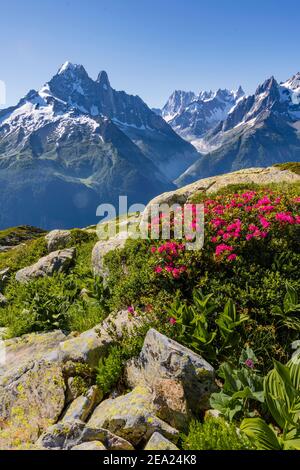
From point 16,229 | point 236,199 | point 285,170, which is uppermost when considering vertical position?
point 285,170

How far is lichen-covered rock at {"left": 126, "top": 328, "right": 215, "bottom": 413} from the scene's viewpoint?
7.66 m

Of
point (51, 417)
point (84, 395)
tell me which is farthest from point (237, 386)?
point (51, 417)

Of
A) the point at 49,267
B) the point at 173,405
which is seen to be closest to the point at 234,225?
the point at 173,405

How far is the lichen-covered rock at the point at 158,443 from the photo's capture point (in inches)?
246

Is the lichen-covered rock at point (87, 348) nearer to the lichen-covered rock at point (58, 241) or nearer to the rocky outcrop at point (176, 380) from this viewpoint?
the rocky outcrop at point (176, 380)

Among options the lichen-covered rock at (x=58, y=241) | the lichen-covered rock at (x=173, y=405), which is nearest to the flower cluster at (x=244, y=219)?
the lichen-covered rock at (x=173, y=405)

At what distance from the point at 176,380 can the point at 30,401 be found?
11.9 ft

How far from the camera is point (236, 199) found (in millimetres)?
14352

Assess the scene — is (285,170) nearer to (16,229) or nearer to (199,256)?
(199,256)

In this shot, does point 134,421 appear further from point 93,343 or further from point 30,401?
point 30,401

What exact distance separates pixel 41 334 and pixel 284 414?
27.4ft

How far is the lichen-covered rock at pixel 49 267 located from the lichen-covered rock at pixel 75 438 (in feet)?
37.5

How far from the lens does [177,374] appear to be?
7723 millimetres

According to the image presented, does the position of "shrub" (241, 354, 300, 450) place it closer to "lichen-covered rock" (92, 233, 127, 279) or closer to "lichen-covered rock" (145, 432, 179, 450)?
"lichen-covered rock" (145, 432, 179, 450)
